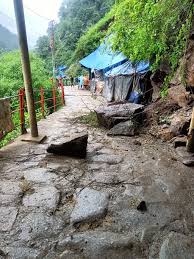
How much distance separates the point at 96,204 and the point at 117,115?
4.54 m

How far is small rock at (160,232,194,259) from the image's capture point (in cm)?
262

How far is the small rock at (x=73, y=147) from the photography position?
535 centimetres

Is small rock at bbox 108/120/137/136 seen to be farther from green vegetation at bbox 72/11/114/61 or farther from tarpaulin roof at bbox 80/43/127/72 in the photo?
green vegetation at bbox 72/11/114/61

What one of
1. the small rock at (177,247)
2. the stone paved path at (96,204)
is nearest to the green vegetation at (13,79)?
the stone paved path at (96,204)

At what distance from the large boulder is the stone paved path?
6.35 ft

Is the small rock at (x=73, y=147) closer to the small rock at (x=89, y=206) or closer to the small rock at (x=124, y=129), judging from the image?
the small rock at (x=89, y=206)

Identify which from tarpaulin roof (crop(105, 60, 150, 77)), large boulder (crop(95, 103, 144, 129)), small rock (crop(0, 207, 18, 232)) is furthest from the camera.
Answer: tarpaulin roof (crop(105, 60, 150, 77))

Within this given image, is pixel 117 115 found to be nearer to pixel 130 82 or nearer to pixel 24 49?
pixel 24 49

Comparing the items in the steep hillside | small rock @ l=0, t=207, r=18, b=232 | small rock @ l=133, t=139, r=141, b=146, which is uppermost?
the steep hillside

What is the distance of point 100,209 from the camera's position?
3.47 meters

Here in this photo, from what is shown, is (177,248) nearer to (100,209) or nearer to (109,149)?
(100,209)

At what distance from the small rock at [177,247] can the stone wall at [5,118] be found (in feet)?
13.3

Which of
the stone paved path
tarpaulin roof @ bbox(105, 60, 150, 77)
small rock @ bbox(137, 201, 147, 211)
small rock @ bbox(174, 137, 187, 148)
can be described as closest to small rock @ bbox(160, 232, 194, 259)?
the stone paved path

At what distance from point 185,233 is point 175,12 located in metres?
4.51
